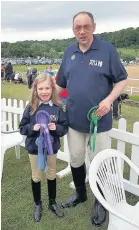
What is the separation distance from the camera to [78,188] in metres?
2.92

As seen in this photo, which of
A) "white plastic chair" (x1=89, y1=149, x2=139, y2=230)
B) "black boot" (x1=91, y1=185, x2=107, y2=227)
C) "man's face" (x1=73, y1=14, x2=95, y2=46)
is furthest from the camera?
"black boot" (x1=91, y1=185, x2=107, y2=227)

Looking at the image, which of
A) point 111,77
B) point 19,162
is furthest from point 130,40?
point 111,77

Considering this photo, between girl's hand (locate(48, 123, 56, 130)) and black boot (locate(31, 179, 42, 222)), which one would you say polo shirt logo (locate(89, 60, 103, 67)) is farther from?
black boot (locate(31, 179, 42, 222))

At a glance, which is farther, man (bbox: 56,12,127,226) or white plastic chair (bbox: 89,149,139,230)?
man (bbox: 56,12,127,226)

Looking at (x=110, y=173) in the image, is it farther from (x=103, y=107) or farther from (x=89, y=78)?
(x=89, y=78)

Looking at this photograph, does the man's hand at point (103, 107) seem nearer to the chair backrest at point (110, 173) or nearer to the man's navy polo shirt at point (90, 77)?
the man's navy polo shirt at point (90, 77)

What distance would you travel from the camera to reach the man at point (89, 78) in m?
2.34

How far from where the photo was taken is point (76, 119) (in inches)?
99.2

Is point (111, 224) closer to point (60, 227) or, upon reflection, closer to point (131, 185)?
point (60, 227)

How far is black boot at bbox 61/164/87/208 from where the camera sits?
2.81 meters

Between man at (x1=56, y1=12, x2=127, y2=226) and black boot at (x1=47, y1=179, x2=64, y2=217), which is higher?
man at (x1=56, y1=12, x2=127, y2=226)

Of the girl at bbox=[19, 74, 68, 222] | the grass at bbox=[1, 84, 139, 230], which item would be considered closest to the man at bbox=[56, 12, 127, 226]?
the girl at bbox=[19, 74, 68, 222]

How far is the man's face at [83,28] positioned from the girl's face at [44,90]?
466 millimetres

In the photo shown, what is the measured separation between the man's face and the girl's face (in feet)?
1.53
